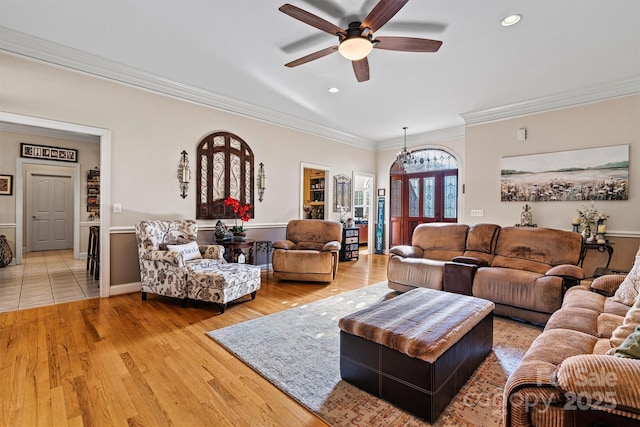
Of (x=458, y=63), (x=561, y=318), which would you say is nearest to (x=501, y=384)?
(x=561, y=318)

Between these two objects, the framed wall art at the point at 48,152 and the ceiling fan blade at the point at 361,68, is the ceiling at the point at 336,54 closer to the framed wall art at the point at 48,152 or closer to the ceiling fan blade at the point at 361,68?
the ceiling fan blade at the point at 361,68

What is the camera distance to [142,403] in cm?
178

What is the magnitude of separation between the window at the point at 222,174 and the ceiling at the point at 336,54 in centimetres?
64

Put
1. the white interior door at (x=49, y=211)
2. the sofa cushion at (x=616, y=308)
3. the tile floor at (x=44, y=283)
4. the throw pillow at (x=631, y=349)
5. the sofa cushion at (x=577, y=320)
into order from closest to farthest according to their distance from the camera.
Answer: the throw pillow at (x=631, y=349), the sofa cushion at (x=577, y=320), the sofa cushion at (x=616, y=308), the tile floor at (x=44, y=283), the white interior door at (x=49, y=211)

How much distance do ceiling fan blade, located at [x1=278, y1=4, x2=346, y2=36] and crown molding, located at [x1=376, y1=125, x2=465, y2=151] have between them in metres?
4.80

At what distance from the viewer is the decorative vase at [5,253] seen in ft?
18.1

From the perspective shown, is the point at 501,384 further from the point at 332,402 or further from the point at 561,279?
the point at 561,279

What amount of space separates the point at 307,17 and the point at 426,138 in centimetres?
536

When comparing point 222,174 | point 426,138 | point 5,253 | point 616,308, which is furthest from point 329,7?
point 5,253

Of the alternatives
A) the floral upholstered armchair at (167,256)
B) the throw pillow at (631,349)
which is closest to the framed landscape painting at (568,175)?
the throw pillow at (631,349)

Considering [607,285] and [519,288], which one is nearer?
[607,285]

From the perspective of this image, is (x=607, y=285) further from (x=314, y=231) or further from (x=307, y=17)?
(x=314, y=231)

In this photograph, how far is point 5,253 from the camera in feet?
18.3

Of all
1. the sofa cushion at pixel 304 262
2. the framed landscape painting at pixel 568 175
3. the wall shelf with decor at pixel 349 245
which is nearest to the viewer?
the framed landscape painting at pixel 568 175
